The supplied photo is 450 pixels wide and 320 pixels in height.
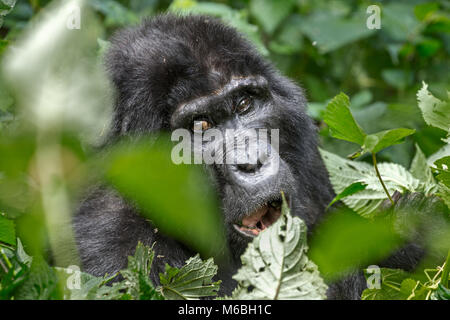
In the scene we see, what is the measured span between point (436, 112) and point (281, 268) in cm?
121

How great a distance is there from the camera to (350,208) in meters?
3.08

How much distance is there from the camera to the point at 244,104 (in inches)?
122

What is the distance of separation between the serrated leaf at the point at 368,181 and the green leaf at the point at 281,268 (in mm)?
820

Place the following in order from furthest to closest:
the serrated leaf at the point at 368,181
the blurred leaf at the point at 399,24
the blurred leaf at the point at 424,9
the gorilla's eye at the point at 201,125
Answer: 1. the blurred leaf at the point at 399,24
2. the blurred leaf at the point at 424,9
3. the gorilla's eye at the point at 201,125
4. the serrated leaf at the point at 368,181

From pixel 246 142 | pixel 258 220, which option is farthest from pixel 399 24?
pixel 258 220

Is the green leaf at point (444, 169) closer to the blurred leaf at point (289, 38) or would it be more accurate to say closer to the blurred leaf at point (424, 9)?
the blurred leaf at point (424, 9)

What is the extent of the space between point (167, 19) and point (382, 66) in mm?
3337

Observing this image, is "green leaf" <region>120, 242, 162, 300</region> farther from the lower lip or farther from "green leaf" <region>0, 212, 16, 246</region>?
the lower lip

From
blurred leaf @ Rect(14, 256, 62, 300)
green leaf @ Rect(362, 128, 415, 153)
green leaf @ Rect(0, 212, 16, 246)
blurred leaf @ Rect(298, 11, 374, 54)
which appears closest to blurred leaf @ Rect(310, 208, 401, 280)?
green leaf @ Rect(362, 128, 415, 153)

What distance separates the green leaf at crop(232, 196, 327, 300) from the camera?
76.4 inches

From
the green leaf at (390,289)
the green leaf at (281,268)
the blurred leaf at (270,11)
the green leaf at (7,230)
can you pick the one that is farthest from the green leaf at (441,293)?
the blurred leaf at (270,11)

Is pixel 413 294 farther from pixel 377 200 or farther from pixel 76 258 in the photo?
pixel 76 258

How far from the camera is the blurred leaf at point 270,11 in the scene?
5422mm

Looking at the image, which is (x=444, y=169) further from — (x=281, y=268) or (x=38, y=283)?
(x=38, y=283)
